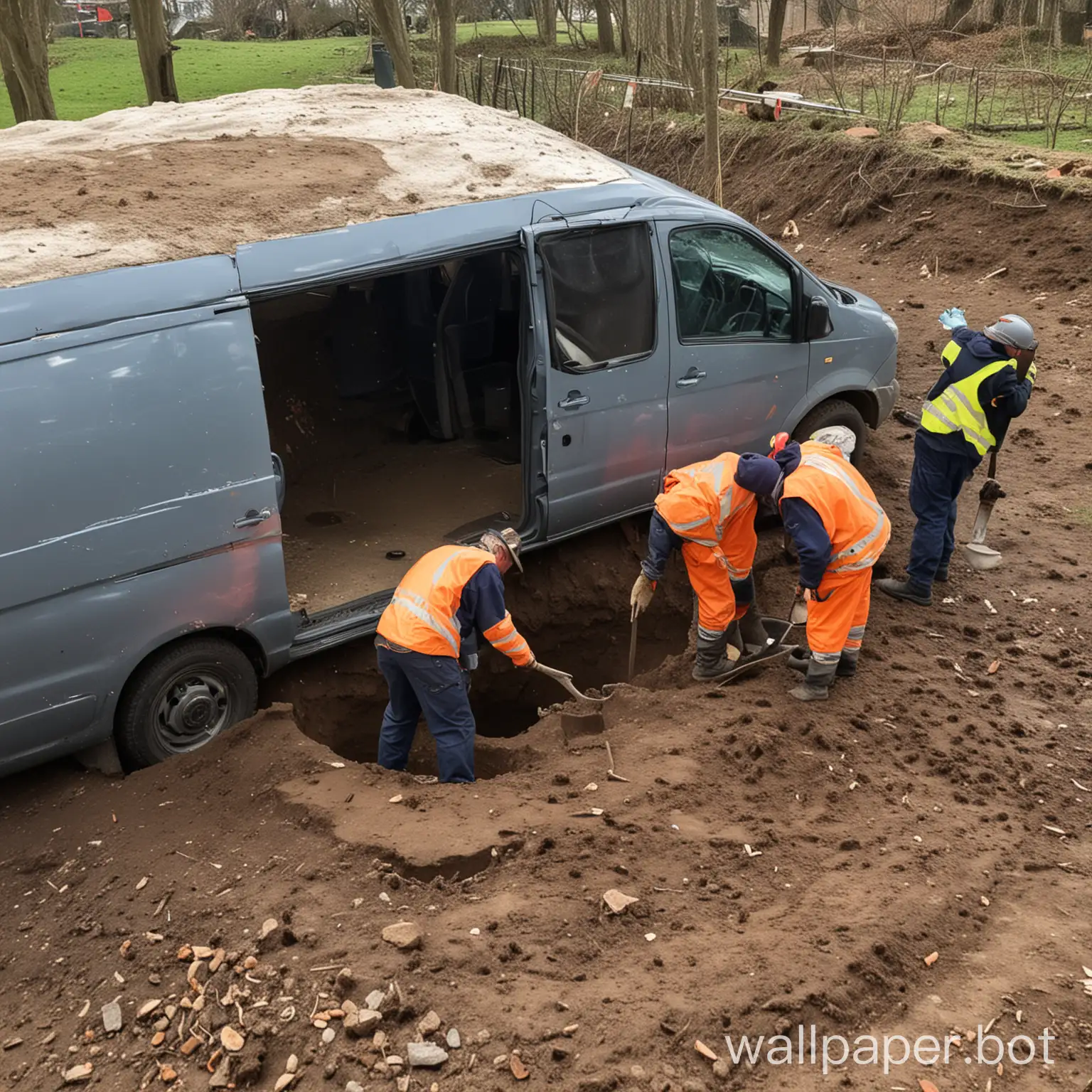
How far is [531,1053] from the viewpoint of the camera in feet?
11.3

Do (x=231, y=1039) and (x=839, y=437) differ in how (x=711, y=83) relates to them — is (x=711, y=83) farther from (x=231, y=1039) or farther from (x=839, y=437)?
(x=231, y=1039)

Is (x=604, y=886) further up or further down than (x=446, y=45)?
further down

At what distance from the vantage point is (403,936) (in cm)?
390

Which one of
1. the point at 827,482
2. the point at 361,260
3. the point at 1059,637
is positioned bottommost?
the point at 1059,637

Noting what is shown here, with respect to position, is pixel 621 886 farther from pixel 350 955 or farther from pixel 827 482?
pixel 827 482

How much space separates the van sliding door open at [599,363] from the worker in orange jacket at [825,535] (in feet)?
3.27

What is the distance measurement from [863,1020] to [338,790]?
242 centimetres

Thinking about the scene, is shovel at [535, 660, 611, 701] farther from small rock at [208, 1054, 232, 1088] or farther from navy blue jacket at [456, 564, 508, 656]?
small rock at [208, 1054, 232, 1088]

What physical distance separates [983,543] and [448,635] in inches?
153

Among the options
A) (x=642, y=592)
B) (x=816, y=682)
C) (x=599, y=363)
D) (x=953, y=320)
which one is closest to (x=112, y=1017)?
(x=642, y=592)

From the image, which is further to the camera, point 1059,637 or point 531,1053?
point 1059,637

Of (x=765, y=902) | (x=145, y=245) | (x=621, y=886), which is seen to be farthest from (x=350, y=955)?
(x=145, y=245)

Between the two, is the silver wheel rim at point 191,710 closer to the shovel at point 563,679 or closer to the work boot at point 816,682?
the shovel at point 563,679

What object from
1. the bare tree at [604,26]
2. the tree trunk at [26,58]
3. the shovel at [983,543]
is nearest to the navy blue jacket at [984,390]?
the shovel at [983,543]
